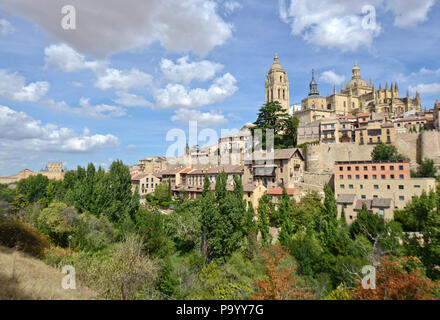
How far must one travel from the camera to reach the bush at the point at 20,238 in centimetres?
2319

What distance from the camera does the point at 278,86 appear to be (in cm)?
8356

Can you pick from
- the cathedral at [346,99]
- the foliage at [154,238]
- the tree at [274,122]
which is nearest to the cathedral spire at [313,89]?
the cathedral at [346,99]

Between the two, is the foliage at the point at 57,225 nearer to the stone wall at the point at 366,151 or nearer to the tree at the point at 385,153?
the stone wall at the point at 366,151

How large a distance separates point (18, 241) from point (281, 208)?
2953cm

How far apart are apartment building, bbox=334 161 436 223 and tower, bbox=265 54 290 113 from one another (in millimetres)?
43985

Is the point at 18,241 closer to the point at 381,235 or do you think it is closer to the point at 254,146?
the point at 381,235

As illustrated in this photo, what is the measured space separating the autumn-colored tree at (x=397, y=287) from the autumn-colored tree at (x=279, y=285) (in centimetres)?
411

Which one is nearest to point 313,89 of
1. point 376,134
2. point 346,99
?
point 346,99

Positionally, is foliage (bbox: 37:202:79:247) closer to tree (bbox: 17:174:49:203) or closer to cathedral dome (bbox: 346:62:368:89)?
tree (bbox: 17:174:49:203)

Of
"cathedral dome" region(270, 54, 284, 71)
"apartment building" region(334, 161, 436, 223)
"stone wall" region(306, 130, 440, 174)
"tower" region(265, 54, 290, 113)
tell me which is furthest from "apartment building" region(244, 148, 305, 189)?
"cathedral dome" region(270, 54, 284, 71)
